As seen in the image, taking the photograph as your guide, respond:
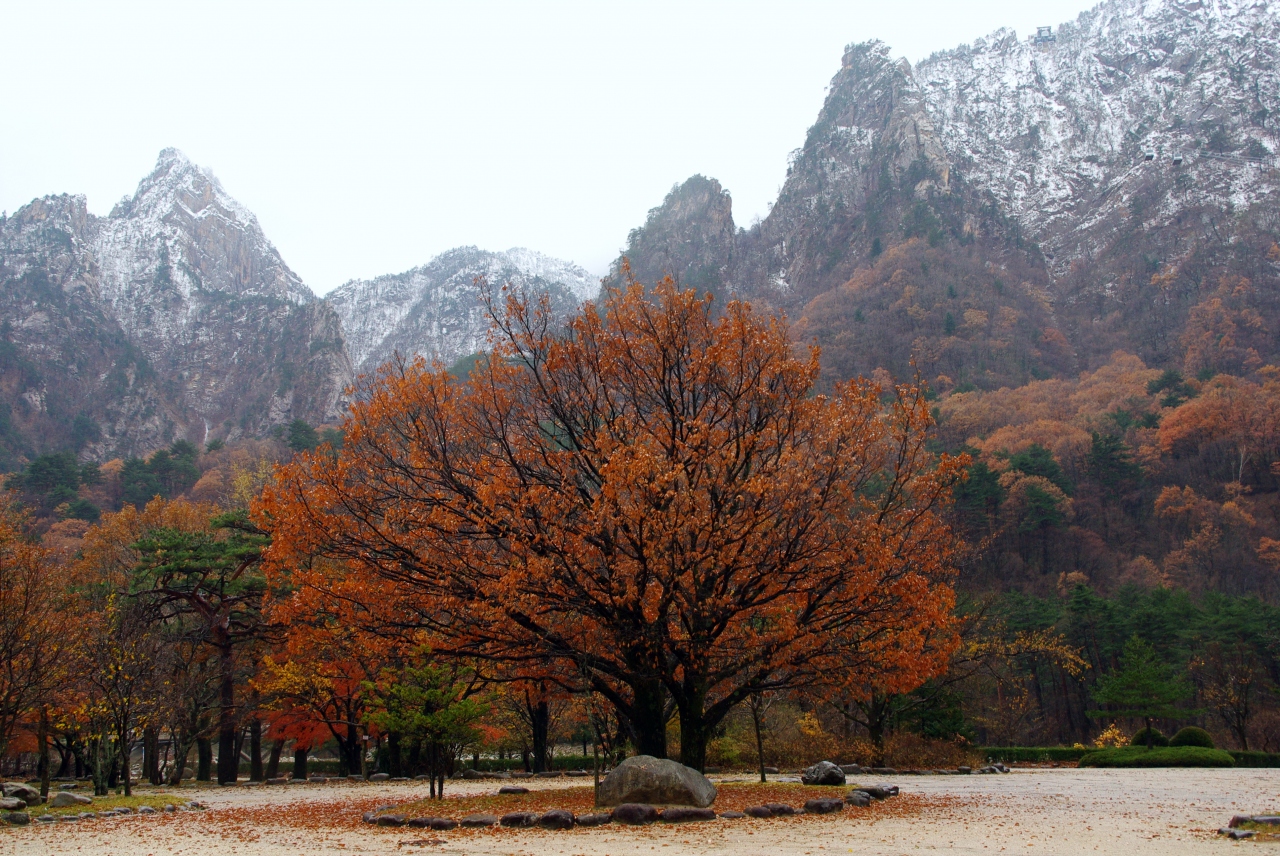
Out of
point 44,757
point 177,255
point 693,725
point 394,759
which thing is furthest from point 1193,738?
point 177,255

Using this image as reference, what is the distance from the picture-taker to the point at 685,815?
35.5ft

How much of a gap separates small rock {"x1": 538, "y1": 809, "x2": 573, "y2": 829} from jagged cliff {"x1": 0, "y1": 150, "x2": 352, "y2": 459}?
348ft

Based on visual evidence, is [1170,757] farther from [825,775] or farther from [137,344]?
[137,344]

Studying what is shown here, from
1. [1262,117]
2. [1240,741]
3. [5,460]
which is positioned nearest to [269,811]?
[1240,741]

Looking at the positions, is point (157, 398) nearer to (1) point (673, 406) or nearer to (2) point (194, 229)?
(2) point (194, 229)

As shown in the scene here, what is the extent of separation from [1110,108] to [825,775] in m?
156

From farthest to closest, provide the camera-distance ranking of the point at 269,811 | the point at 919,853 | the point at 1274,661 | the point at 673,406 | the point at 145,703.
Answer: the point at 1274,661 < the point at 145,703 < the point at 269,811 < the point at 673,406 < the point at 919,853

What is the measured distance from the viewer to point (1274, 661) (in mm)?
35406

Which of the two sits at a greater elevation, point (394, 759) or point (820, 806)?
point (820, 806)

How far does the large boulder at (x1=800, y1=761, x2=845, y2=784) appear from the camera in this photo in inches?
629

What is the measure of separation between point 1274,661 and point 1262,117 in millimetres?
104743

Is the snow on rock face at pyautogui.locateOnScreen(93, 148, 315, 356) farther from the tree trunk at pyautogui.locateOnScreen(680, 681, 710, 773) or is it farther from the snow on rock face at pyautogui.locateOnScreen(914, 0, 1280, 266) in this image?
the tree trunk at pyautogui.locateOnScreen(680, 681, 710, 773)

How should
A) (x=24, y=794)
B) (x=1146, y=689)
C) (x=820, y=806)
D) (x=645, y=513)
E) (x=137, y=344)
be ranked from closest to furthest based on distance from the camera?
(x=645, y=513)
(x=820, y=806)
(x=24, y=794)
(x=1146, y=689)
(x=137, y=344)

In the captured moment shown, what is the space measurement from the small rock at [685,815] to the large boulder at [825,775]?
618cm
